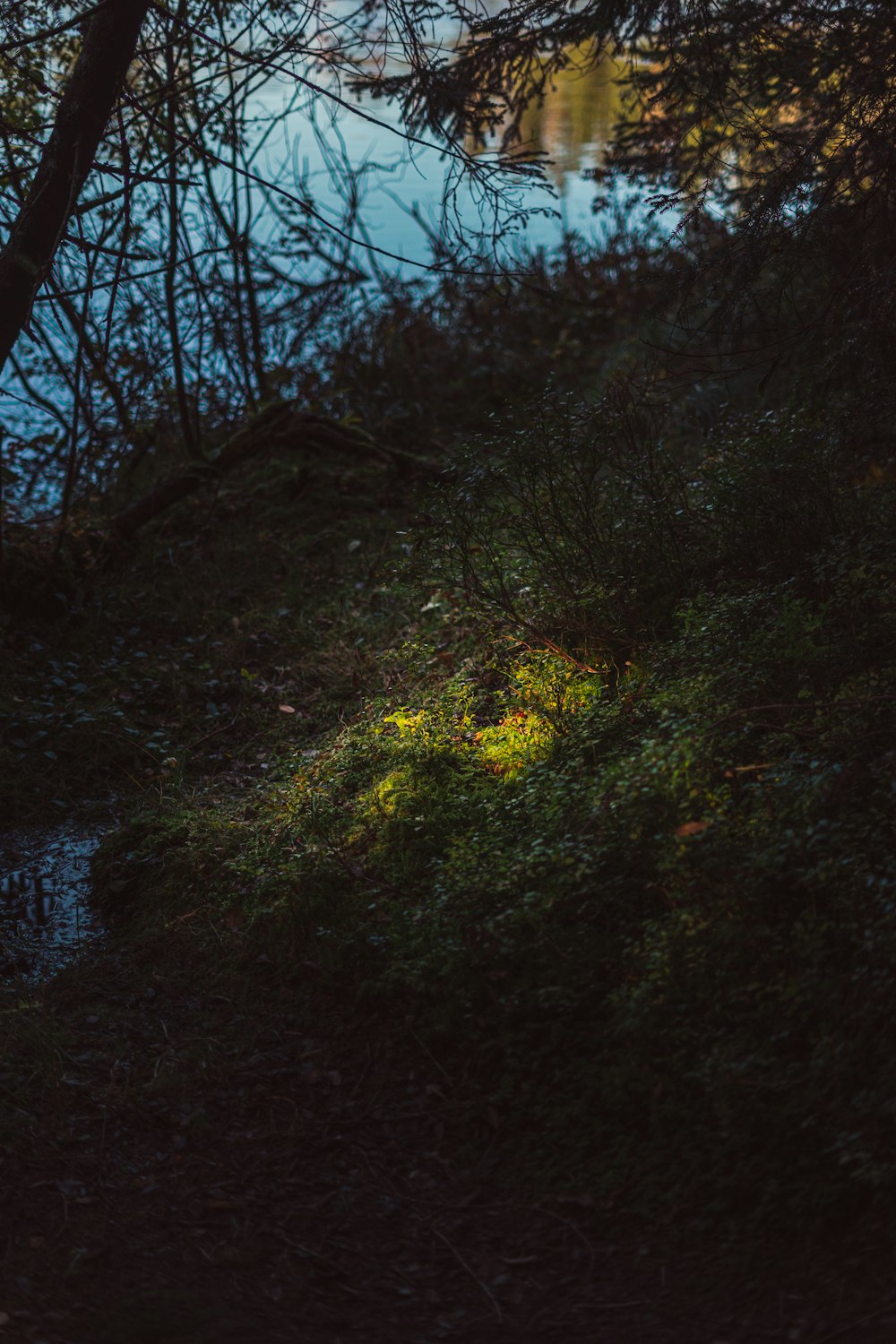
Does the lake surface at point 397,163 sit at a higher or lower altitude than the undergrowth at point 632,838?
higher

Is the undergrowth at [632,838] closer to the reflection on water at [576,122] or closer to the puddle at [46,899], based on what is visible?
the puddle at [46,899]

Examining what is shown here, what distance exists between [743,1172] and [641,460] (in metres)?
4.39

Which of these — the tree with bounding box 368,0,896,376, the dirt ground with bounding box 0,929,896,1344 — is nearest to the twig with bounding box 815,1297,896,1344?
the dirt ground with bounding box 0,929,896,1344

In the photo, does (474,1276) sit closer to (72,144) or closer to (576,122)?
(72,144)

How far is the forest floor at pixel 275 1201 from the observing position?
3.01 m

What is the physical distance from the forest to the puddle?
1.0 inches

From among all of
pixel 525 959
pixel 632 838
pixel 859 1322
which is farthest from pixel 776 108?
pixel 859 1322

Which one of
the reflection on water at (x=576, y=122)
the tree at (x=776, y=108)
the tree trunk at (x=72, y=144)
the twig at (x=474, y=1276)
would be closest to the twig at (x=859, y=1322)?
the twig at (x=474, y=1276)

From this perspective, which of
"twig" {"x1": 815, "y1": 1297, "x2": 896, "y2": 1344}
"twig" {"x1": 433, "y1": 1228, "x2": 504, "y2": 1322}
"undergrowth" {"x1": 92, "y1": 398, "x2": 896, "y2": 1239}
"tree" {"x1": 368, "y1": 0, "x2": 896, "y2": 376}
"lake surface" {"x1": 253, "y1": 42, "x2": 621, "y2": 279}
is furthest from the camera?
"lake surface" {"x1": 253, "y1": 42, "x2": 621, "y2": 279}

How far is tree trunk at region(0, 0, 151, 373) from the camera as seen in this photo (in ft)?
16.9

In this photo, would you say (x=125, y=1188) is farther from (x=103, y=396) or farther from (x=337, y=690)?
(x=103, y=396)

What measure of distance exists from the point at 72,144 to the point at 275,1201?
486cm

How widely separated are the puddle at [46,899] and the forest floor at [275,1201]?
177 millimetres

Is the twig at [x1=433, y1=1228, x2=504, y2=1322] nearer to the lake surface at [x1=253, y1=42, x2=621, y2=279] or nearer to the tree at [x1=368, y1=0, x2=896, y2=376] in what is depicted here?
the tree at [x1=368, y1=0, x2=896, y2=376]
